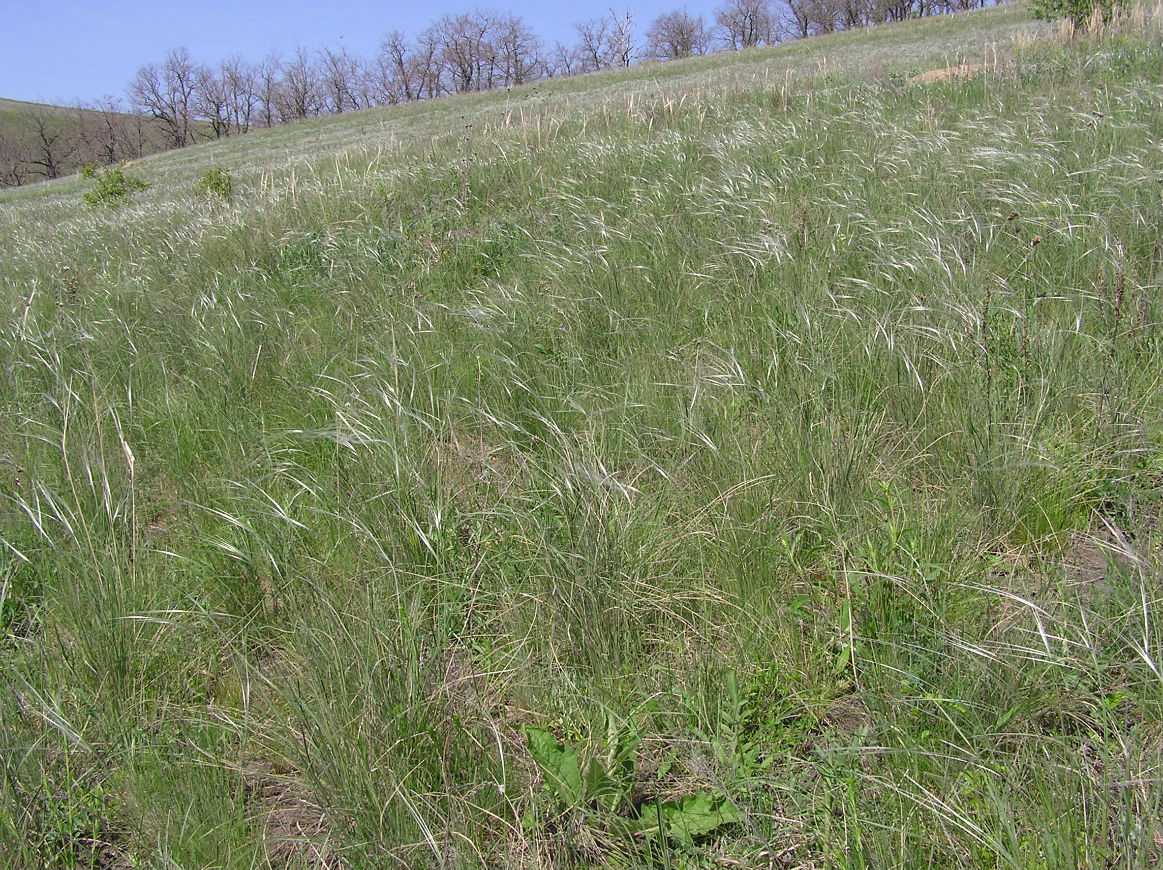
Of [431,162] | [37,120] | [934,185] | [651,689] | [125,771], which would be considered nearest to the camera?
[125,771]

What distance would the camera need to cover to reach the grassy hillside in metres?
1.31

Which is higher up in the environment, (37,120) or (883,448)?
(37,120)

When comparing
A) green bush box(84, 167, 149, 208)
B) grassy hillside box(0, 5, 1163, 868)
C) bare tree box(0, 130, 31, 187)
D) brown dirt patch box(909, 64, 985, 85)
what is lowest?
grassy hillside box(0, 5, 1163, 868)

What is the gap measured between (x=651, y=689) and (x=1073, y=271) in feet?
8.25

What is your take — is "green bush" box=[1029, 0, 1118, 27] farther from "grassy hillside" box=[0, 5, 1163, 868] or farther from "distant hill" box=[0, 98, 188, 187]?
"distant hill" box=[0, 98, 188, 187]

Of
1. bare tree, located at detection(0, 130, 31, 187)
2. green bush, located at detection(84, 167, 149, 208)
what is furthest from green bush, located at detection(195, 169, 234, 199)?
bare tree, located at detection(0, 130, 31, 187)

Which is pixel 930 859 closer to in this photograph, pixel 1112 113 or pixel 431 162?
pixel 1112 113

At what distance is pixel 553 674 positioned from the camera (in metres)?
1.64

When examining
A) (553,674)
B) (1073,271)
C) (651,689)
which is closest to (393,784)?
(553,674)

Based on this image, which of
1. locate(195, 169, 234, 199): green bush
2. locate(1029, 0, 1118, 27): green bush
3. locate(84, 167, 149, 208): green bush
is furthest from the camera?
locate(84, 167, 149, 208): green bush

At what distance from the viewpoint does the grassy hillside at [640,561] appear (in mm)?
1314

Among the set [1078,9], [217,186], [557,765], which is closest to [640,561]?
[557,765]

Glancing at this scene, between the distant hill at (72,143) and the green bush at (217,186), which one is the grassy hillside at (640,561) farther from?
the distant hill at (72,143)

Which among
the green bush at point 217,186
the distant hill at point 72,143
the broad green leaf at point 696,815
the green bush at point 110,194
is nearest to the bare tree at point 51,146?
the distant hill at point 72,143
